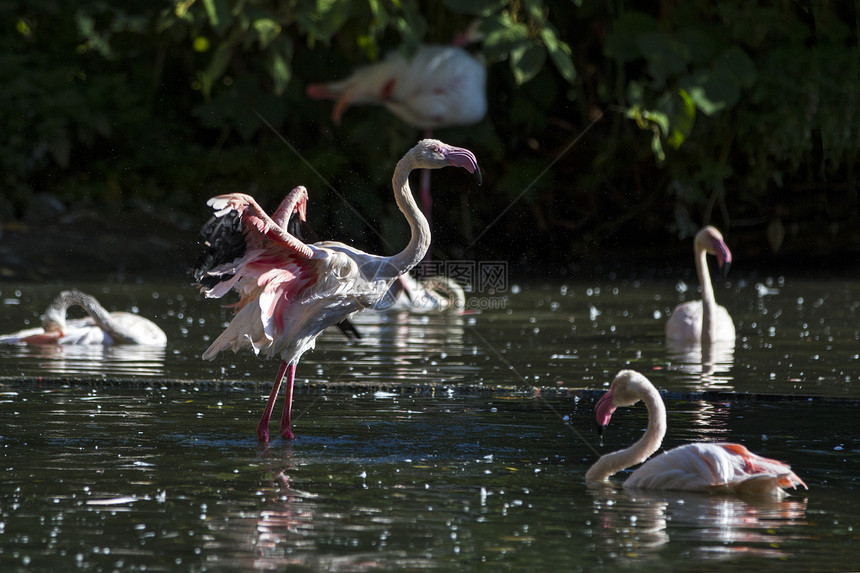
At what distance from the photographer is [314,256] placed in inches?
203

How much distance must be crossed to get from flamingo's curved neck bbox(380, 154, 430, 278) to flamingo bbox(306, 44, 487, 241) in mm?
6215

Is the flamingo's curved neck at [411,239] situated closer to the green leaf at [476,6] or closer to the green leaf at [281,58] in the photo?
the green leaf at [476,6]

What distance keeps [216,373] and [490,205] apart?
25.3ft

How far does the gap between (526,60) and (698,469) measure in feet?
25.9

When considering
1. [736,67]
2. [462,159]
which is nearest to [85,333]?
[462,159]

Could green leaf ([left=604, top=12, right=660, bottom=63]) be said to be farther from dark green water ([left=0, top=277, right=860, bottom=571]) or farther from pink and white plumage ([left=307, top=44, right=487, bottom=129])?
dark green water ([left=0, top=277, right=860, bottom=571])

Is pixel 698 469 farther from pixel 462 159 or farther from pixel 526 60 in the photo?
pixel 526 60

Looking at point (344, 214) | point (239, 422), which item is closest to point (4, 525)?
point (239, 422)

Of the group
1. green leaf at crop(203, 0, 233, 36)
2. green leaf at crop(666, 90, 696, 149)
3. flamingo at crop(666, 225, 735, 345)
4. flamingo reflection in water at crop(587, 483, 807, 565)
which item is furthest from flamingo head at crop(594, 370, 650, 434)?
green leaf at crop(666, 90, 696, 149)

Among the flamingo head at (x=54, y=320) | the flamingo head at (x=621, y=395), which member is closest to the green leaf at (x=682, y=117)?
the flamingo head at (x=54, y=320)

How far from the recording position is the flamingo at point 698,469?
3891 mm

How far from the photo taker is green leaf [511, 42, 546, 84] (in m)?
11.4

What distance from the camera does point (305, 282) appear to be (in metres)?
5.27

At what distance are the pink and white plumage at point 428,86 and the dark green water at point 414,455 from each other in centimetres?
397
